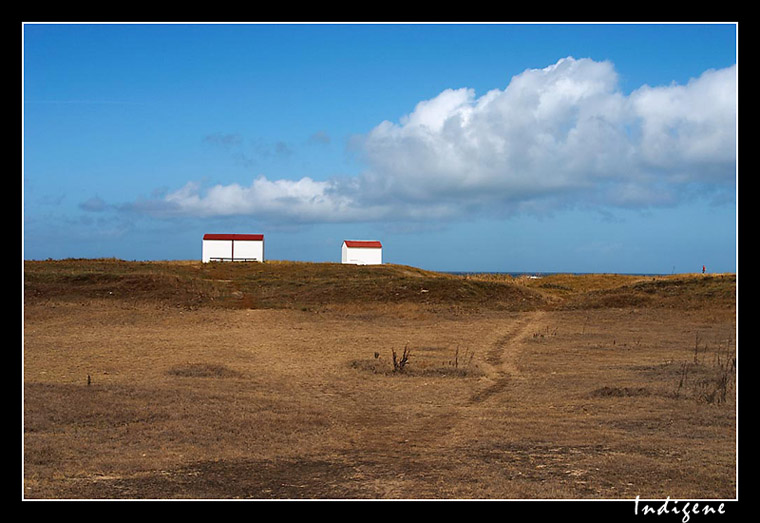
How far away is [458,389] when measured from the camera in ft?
41.3

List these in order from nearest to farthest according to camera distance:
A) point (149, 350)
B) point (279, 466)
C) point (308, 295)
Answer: point (279, 466) → point (149, 350) → point (308, 295)

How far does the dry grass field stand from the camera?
268 inches

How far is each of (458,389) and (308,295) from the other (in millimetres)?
19143

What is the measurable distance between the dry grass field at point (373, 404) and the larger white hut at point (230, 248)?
2704 centimetres

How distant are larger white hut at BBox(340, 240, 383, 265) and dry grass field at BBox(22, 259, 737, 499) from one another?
2753 centimetres

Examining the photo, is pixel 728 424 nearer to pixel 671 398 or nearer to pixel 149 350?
pixel 671 398

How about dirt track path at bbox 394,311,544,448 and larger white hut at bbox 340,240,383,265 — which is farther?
larger white hut at bbox 340,240,383,265

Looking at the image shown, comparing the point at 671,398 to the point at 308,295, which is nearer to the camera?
the point at 671,398

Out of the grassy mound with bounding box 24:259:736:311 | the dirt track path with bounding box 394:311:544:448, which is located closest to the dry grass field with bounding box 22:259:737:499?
the dirt track path with bounding box 394:311:544:448

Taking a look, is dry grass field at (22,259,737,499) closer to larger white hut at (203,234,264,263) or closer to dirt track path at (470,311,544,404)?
dirt track path at (470,311,544,404)

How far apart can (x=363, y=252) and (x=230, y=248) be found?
10.3 meters

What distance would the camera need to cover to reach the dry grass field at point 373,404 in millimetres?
6809

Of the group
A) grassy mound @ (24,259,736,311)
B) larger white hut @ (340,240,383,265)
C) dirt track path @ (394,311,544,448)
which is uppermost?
larger white hut @ (340,240,383,265)

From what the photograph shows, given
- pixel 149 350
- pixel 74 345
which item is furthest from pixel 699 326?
pixel 74 345
